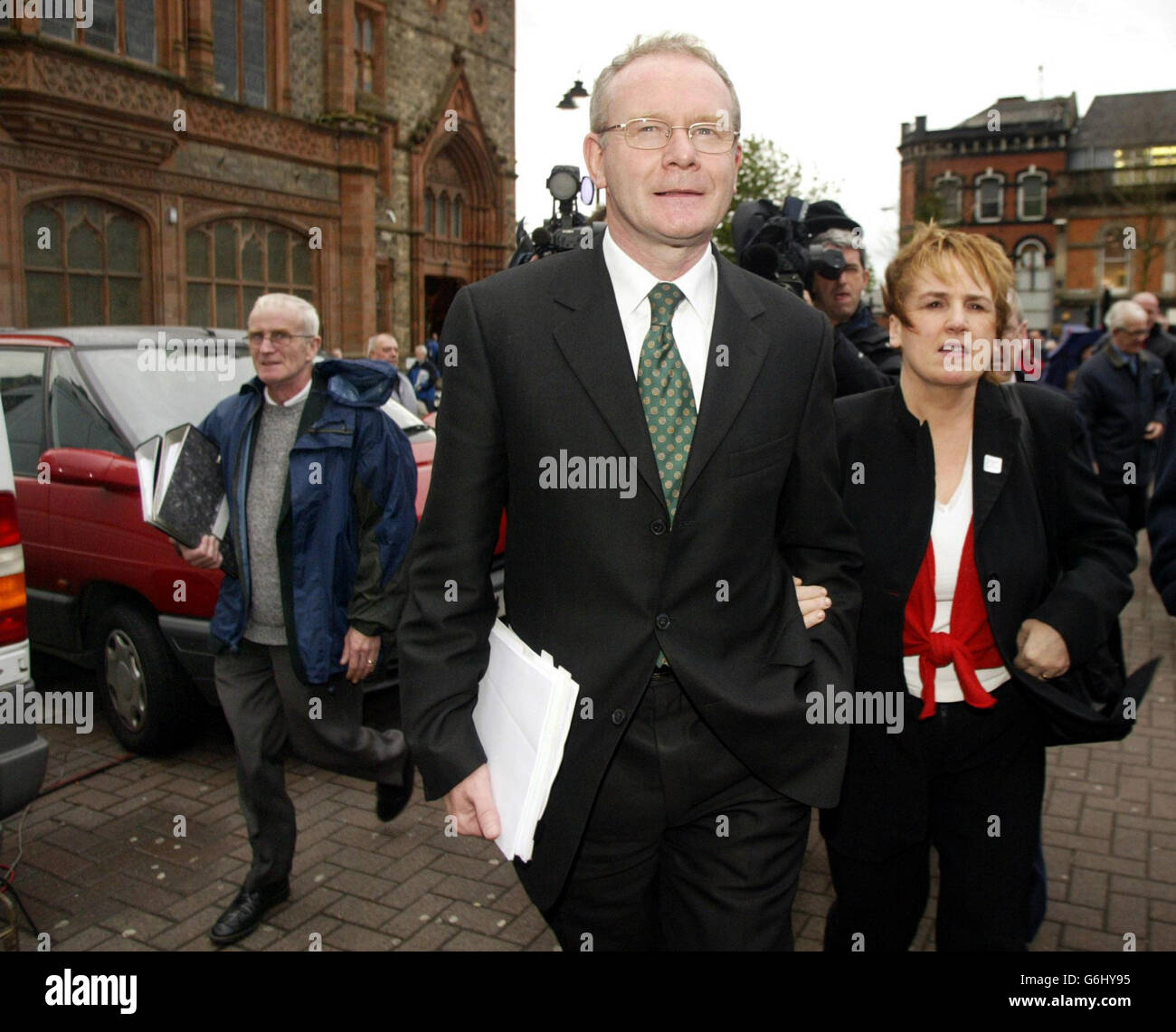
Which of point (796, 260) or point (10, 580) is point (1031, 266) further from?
point (10, 580)

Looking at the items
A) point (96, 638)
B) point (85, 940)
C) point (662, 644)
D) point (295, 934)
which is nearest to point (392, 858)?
point (295, 934)

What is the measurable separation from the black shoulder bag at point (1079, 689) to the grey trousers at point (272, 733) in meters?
2.51

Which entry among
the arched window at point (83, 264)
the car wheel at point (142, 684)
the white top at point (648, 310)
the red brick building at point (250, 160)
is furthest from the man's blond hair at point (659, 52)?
the arched window at point (83, 264)

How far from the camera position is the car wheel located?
5359 mm

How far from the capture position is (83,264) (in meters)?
19.4

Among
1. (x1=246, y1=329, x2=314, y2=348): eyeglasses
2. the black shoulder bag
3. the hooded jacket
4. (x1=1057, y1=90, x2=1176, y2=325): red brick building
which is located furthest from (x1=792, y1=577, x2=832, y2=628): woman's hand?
(x1=1057, y1=90, x2=1176, y2=325): red brick building

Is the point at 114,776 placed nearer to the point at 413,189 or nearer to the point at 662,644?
the point at 662,644

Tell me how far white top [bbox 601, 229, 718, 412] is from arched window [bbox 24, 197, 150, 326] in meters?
18.8

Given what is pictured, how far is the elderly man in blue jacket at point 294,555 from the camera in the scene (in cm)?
388

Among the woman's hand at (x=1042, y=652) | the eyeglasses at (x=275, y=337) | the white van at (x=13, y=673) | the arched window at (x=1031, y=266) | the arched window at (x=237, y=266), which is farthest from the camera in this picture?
the arched window at (x=1031, y=266)

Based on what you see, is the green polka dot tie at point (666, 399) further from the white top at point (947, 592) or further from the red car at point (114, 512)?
the red car at point (114, 512)

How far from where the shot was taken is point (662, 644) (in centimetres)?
210

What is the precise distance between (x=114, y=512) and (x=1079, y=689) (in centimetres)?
461

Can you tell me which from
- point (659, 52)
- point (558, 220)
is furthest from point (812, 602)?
point (558, 220)
